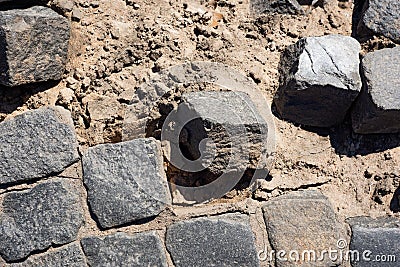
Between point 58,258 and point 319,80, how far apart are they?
0.96 m

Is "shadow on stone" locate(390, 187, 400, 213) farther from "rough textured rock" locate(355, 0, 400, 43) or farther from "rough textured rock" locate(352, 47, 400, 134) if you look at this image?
"rough textured rock" locate(355, 0, 400, 43)

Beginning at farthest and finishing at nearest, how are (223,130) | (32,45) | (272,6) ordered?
(272,6) → (32,45) → (223,130)

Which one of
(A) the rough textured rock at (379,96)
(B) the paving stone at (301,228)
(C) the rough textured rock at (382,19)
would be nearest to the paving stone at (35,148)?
(B) the paving stone at (301,228)

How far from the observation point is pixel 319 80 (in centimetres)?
200

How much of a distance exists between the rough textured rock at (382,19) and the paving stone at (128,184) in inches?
31.2

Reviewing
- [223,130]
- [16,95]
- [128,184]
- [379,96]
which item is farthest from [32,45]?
[379,96]

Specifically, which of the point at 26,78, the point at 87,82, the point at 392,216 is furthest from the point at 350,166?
the point at 26,78

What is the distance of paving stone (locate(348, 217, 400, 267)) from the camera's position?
199 cm

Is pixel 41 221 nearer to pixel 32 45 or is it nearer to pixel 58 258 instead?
pixel 58 258

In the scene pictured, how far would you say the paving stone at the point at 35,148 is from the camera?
204 cm

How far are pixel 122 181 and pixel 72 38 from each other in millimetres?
507

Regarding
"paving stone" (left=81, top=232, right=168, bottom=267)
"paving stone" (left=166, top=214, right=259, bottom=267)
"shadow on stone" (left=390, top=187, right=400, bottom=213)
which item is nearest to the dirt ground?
"shadow on stone" (left=390, top=187, right=400, bottom=213)

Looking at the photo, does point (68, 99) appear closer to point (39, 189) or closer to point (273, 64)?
point (39, 189)

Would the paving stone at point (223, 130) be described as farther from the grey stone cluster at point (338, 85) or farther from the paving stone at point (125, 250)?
the paving stone at point (125, 250)
